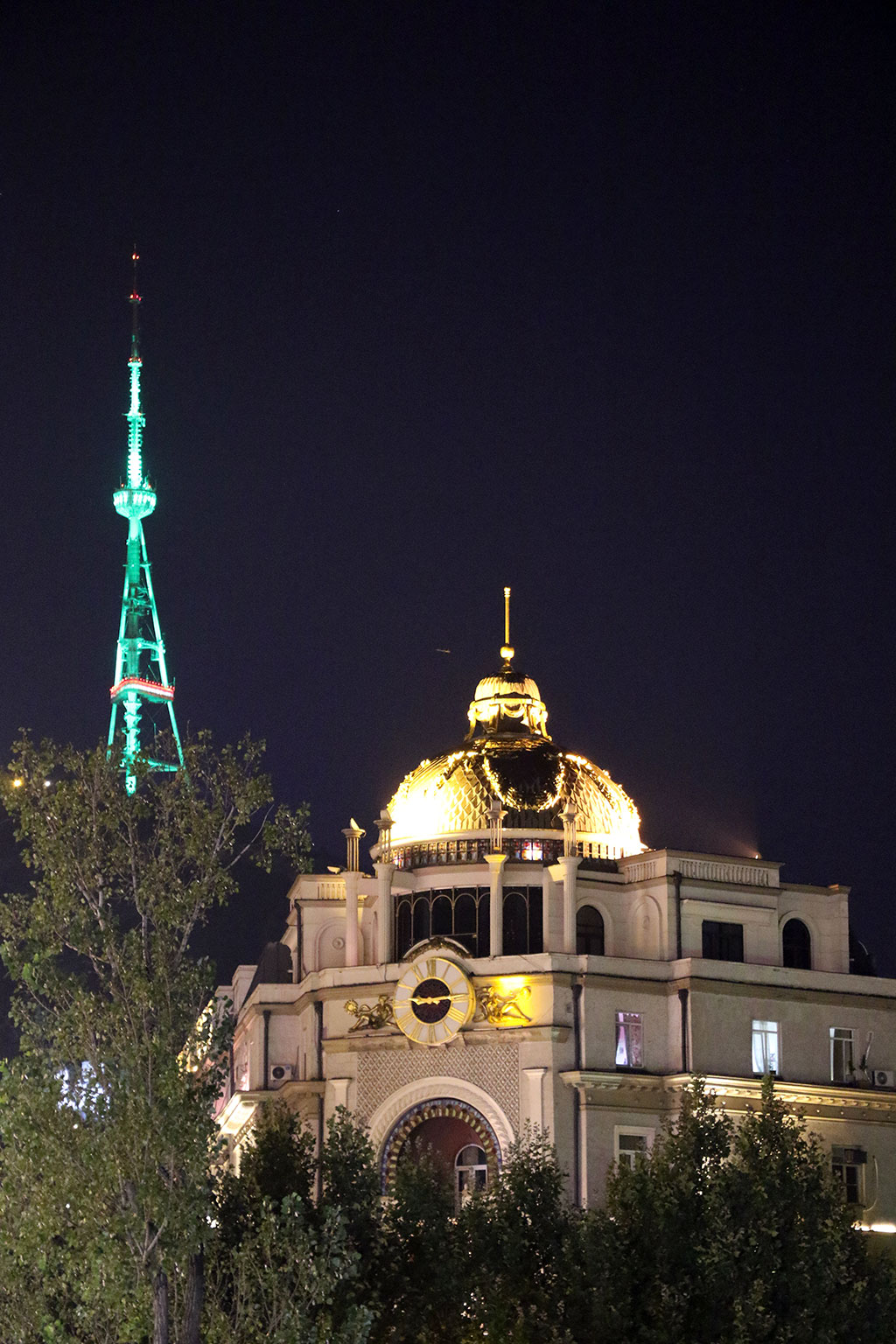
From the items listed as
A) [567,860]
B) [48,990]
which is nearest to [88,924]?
[48,990]

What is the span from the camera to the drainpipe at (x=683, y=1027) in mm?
60059

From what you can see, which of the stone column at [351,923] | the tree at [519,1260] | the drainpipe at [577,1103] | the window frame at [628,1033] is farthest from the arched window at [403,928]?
the tree at [519,1260]

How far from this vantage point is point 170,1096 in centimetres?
3712

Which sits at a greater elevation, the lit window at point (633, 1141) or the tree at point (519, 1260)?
the lit window at point (633, 1141)

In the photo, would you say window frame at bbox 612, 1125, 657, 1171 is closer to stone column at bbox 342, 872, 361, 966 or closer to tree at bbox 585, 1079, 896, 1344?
stone column at bbox 342, 872, 361, 966

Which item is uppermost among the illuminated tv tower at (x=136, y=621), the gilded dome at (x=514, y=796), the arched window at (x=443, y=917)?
the illuminated tv tower at (x=136, y=621)

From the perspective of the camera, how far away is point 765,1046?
61.7 meters

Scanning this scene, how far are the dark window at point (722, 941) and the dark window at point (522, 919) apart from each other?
16.2 feet

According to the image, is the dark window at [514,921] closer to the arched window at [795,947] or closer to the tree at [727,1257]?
the arched window at [795,947]

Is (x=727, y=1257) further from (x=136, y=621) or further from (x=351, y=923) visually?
(x=136, y=621)

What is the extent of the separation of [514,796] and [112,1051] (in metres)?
28.1

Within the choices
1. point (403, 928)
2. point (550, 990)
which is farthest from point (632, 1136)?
point (403, 928)

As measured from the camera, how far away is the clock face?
59.5m


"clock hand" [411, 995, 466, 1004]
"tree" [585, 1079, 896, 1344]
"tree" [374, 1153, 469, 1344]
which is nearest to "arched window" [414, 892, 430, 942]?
"clock hand" [411, 995, 466, 1004]
